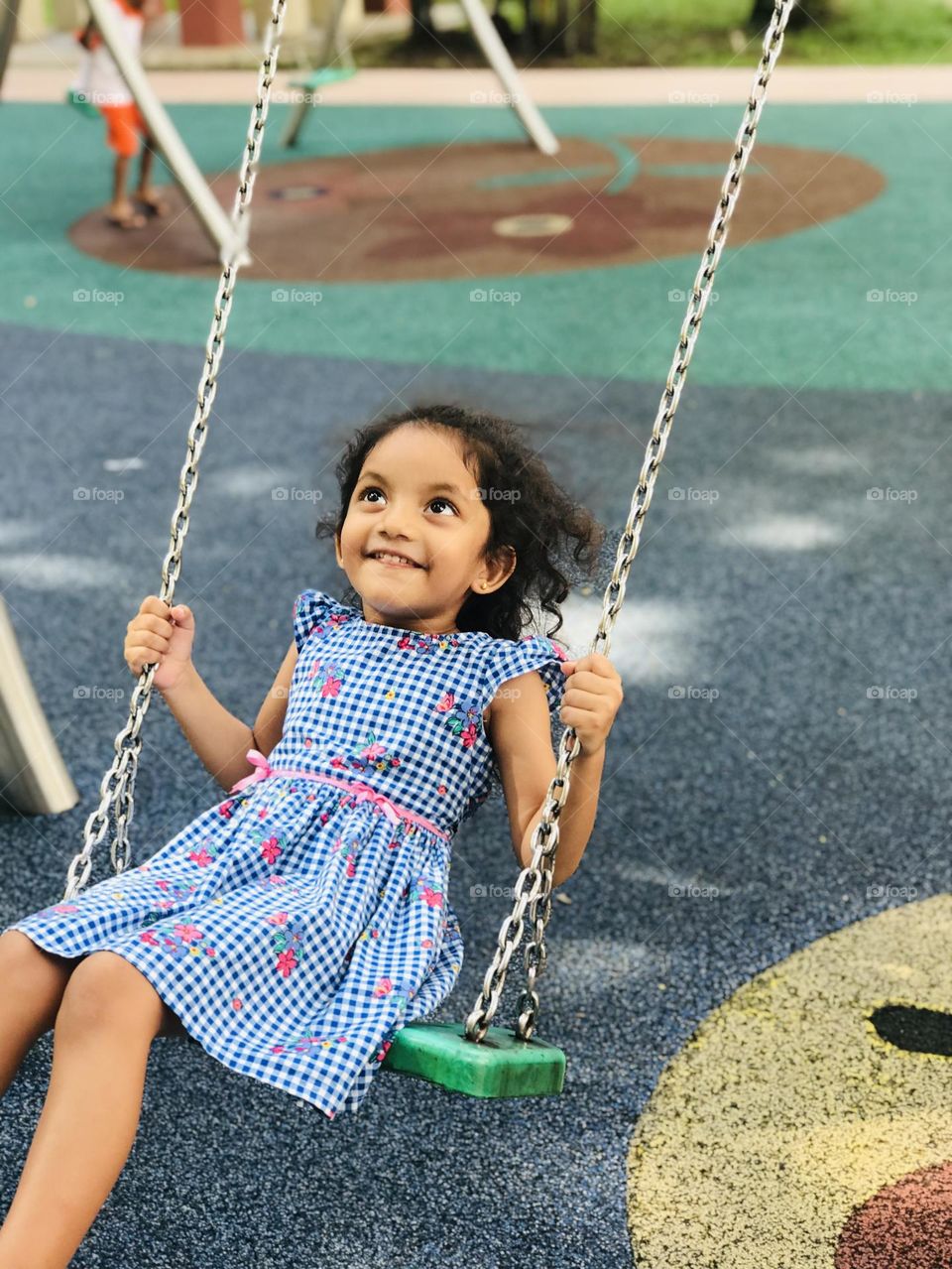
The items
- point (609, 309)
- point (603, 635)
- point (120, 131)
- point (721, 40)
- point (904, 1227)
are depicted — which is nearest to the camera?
point (603, 635)

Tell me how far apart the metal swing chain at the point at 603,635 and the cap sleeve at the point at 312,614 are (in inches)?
20.0

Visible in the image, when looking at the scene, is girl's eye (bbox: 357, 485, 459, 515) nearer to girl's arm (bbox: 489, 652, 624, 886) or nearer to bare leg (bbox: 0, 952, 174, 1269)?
girl's arm (bbox: 489, 652, 624, 886)

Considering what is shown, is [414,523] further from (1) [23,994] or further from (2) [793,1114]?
(2) [793,1114]

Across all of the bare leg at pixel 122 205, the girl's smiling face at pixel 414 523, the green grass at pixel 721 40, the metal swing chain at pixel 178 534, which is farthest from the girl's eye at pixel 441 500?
the green grass at pixel 721 40

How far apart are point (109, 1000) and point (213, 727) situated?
0.59m

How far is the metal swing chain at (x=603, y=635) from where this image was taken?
5.42 ft

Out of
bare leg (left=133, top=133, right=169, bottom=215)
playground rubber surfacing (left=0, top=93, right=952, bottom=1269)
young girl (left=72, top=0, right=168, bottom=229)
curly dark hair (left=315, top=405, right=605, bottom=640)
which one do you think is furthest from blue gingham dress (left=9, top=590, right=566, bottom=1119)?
bare leg (left=133, top=133, right=169, bottom=215)

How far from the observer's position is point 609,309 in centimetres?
666

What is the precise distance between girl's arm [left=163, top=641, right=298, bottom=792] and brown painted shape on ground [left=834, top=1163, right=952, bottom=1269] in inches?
37.8

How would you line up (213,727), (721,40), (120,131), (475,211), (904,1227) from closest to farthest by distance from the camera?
(904,1227), (213,727), (120,131), (475,211), (721,40)

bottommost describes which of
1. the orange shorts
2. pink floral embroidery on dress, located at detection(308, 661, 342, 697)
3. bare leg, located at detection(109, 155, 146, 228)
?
bare leg, located at detection(109, 155, 146, 228)

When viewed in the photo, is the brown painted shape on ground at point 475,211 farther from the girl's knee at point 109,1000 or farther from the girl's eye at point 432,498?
the girl's knee at point 109,1000

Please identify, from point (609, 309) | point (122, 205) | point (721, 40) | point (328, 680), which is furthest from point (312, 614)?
point (721, 40)

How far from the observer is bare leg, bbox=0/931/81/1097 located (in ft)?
5.41
